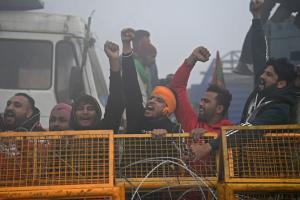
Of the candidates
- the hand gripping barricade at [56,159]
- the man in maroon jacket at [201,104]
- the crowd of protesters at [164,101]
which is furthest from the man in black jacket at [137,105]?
the hand gripping barricade at [56,159]

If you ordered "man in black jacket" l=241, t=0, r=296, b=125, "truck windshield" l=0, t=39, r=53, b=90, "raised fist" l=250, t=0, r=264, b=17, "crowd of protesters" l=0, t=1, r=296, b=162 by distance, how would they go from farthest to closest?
"truck windshield" l=0, t=39, r=53, b=90, "raised fist" l=250, t=0, r=264, b=17, "crowd of protesters" l=0, t=1, r=296, b=162, "man in black jacket" l=241, t=0, r=296, b=125

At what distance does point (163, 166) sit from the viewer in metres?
2.48

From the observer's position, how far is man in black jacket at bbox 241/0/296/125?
2.76 meters

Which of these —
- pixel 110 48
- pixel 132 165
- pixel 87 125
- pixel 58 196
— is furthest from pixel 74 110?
pixel 58 196

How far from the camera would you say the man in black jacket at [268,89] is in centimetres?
276

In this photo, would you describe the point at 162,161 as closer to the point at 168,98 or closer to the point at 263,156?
the point at 263,156

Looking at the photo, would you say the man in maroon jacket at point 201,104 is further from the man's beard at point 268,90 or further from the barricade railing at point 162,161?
the barricade railing at point 162,161

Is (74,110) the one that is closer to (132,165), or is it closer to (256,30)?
(132,165)

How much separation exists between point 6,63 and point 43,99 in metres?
0.63

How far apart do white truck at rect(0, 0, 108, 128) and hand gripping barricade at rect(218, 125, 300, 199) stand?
3.02m

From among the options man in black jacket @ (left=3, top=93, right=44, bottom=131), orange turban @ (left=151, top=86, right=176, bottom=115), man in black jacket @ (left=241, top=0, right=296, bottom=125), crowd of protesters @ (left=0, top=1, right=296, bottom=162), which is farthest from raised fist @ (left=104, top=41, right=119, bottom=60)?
man in black jacket @ (left=241, top=0, right=296, bottom=125)

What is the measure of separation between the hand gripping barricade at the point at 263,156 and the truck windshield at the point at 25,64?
325 cm

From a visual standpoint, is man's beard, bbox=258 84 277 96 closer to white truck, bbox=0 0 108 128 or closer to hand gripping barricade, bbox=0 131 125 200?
hand gripping barricade, bbox=0 131 125 200

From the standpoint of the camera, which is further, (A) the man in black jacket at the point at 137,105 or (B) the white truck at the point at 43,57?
(B) the white truck at the point at 43,57
